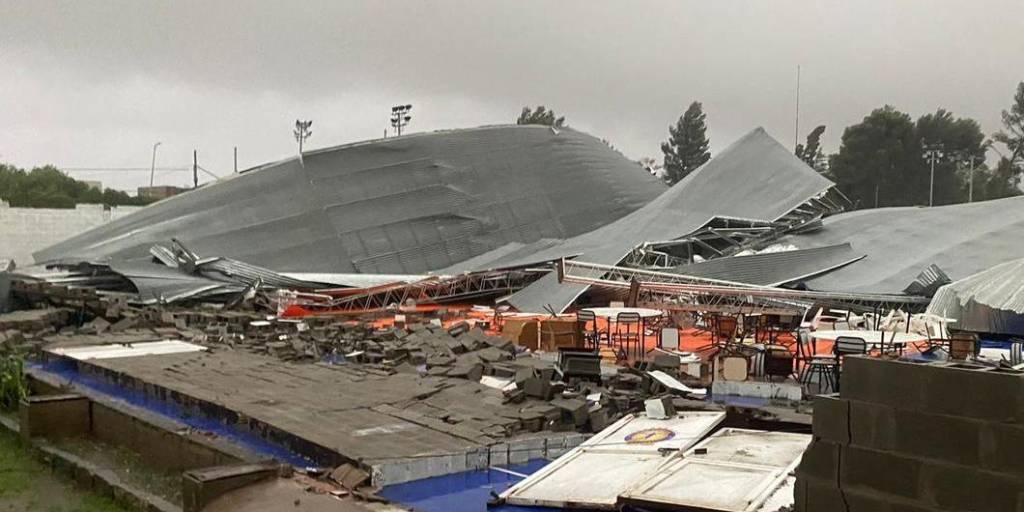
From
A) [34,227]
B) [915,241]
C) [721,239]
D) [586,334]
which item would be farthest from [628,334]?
[34,227]

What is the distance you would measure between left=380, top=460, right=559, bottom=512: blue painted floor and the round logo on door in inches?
43.0

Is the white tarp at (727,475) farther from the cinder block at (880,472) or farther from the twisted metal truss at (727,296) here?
the twisted metal truss at (727,296)

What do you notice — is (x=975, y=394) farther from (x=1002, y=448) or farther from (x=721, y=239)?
(x=721, y=239)

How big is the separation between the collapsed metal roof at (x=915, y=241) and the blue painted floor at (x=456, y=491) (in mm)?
16417

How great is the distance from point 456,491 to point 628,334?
8.81 m

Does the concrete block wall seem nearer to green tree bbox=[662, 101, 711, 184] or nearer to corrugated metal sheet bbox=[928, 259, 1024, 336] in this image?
corrugated metal sheet bbox=[928, 259, 1024, 336]

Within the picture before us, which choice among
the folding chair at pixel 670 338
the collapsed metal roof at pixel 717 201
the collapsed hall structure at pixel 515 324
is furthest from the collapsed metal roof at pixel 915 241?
the folding chair at pixel 670 338

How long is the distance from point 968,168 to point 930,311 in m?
64.8

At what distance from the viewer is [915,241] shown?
24.8 meters

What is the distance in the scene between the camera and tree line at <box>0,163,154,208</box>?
62.9 meters

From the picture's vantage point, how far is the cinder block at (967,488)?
425 cm

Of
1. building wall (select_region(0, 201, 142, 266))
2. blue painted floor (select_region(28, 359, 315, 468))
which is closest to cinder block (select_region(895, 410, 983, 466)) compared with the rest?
blue painted floor (select_region(28, 359, 315, 468))

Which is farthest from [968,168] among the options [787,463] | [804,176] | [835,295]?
[787,463]

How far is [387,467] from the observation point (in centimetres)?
766
